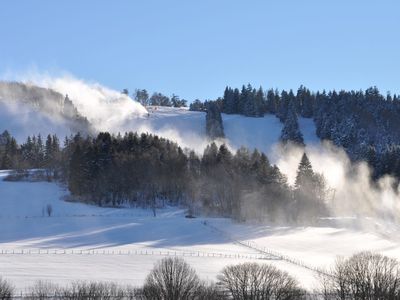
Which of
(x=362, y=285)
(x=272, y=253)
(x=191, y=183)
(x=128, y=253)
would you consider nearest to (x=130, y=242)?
(x=128, y=253)

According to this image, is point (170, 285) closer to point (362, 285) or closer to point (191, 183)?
point (362, 285)

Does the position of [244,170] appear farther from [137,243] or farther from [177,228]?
[137,243]

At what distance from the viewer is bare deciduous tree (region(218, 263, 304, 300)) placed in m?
54.1

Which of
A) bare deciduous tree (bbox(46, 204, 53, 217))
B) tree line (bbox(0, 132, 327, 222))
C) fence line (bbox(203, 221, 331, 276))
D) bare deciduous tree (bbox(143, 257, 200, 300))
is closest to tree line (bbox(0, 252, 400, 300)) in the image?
bare deciduous tree (bbox(143, 257, 200, 300))

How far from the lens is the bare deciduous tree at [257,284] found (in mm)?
54094

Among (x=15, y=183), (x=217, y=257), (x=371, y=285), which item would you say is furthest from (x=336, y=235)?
(x=15, y=183)

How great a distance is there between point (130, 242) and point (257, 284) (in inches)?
1662

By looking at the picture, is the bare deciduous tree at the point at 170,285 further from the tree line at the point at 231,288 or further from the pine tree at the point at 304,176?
the pine tree at the point at 304,176

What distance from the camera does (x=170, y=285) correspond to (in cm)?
5422

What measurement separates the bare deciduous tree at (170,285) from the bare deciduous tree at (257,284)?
2822 mm

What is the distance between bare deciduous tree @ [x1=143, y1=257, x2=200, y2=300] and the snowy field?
6.44m

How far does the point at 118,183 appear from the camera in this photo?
126 metres

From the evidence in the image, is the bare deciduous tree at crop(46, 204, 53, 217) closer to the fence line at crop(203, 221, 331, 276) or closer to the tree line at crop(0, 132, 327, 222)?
the tree line at crop(0, 132, 327, 222)

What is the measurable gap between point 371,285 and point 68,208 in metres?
69.8
